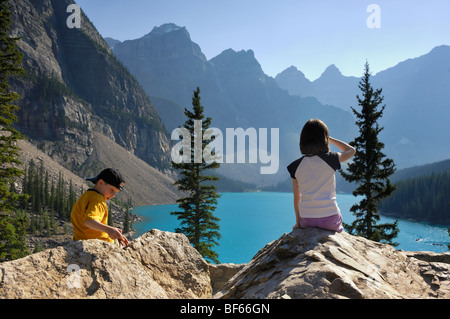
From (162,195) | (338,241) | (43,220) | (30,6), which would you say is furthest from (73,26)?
(338,241)

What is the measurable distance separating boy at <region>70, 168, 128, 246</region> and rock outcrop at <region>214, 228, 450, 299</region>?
2.06 metres

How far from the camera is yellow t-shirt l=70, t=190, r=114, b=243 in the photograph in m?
4.11

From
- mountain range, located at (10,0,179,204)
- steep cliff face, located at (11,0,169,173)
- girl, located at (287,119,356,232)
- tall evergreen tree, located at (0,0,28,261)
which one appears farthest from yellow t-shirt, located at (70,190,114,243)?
steep cliff face, located at (11,0,169,173)

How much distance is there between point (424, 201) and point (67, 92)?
177367 millimetres

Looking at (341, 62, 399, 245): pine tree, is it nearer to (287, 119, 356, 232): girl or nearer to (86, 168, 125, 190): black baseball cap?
(287, 119, 356, 232): girl

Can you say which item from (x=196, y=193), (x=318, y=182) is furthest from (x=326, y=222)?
(x=196, y=193)

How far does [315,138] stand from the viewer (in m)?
4.15

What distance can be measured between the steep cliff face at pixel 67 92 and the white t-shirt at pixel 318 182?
496 ft

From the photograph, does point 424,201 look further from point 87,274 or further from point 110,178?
point 87,274

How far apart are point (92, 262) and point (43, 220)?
83140 millimetres

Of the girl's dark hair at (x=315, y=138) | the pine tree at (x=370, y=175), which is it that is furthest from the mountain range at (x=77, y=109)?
the girl's dark hair at (x=315, y=138)

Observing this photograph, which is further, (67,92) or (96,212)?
(67,92)

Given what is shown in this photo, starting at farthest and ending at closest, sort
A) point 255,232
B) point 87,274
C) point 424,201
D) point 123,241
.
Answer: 1. point 424,201
2. point 255,232
3. point 123,241
4. point 87,274

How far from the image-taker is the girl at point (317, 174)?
13.4 feet
